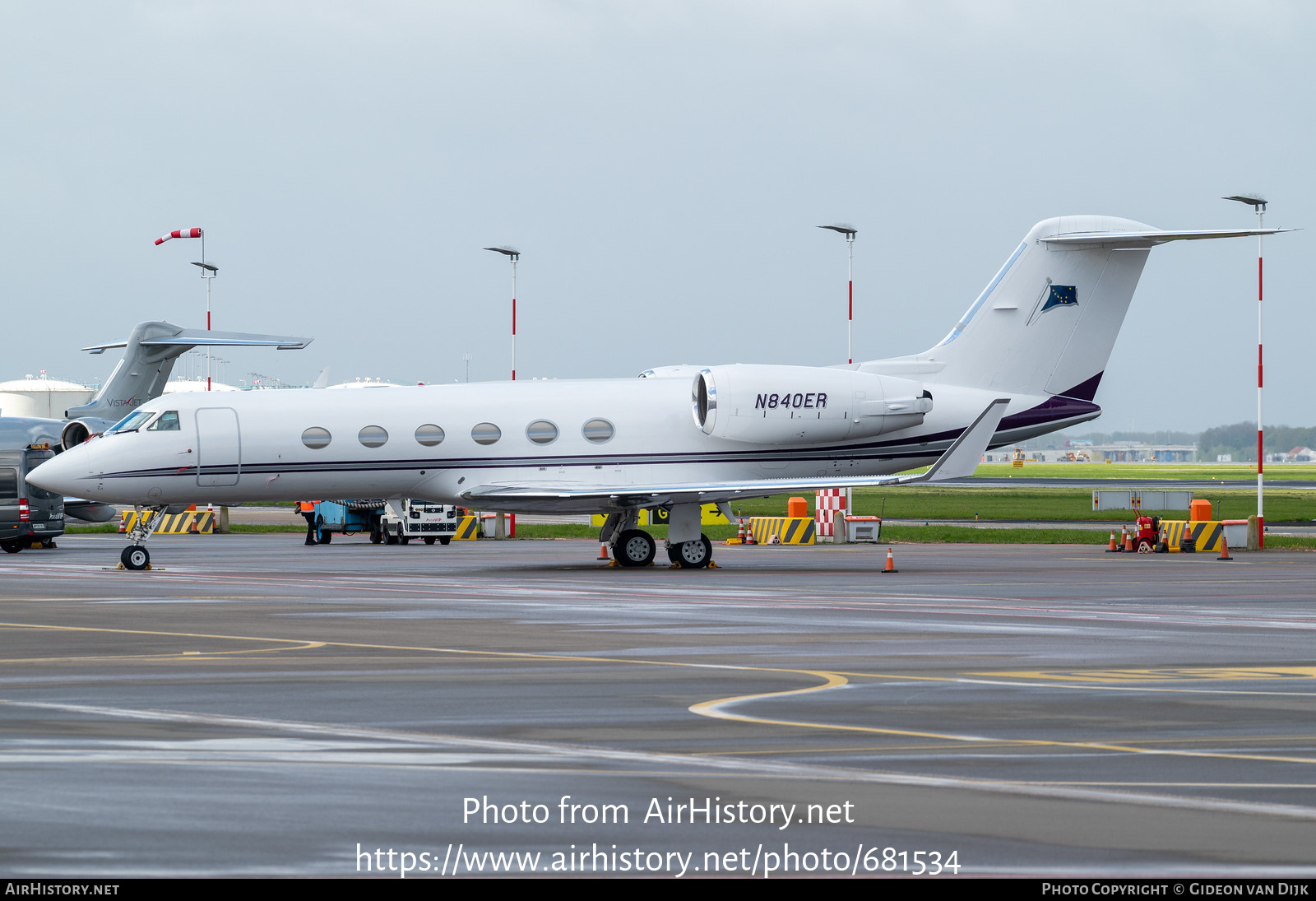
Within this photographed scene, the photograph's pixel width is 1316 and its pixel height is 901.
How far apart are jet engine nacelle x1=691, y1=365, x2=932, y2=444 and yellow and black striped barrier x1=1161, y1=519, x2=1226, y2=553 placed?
1036 centimetres

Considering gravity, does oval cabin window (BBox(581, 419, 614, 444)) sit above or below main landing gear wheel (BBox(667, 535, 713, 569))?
above

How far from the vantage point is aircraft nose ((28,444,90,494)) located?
30125 millimetres

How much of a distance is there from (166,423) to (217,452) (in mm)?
1204

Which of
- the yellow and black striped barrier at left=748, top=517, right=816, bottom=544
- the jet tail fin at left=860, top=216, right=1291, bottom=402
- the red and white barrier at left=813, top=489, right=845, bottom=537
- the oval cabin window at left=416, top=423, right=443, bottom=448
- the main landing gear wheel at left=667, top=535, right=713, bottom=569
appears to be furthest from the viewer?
the red and white barrier at left=813, top=489, right=845, bottom=537

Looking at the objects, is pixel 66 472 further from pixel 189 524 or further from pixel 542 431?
pixel 189 524

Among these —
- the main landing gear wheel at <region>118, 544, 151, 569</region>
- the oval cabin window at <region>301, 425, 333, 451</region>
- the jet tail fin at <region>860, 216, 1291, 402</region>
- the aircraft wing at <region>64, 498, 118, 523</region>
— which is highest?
the jet tail fin at <region>860, 216, 1291, 402</region>

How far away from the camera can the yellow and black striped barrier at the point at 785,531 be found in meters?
45.4

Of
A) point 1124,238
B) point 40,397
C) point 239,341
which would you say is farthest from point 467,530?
point 40,397

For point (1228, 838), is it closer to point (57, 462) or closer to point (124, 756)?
point (124, 756)

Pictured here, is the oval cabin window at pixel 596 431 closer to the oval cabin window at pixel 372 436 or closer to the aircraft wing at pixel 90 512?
the oval cabin window at pixel 372 436

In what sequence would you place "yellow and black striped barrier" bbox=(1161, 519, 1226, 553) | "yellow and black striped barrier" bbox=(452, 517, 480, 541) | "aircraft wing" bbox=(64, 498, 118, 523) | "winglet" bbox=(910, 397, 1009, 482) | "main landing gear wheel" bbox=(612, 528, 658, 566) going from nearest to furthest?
"winglet" bbox=(910, 397, 1009, 482) < "main landing gear wheel" bbox=(612, 528, 658, 566) < "yellow and black striped barrier" bbox=(1161, 519, 1226, 553) < "aircraft wing" bbox=(64, 498, 118, 523) < "yellow and black striped barrier" bbox=(452, 517, 480, 541)

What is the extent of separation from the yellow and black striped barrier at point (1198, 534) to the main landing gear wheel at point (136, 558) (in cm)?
2373

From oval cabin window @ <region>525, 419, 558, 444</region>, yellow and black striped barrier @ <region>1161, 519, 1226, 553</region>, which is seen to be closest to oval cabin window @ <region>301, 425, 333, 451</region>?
oval cabin window @ <region>525, 419, 558, 444</region>

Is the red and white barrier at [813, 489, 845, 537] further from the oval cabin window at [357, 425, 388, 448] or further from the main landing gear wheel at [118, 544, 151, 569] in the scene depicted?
the main landing gear wheel at [118, 544, 151, 569]
